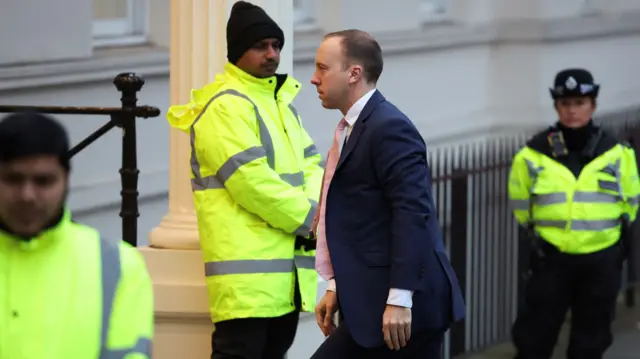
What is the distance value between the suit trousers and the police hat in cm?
272

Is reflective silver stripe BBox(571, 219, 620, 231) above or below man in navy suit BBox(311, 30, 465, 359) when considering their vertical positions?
below

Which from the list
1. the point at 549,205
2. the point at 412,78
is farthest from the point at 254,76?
the point at 412,78

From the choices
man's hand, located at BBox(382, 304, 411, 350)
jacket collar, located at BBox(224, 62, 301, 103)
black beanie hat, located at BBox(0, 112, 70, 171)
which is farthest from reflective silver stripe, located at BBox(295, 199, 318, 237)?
black beanie hat, located at BBox(0, 112, 70, 171)

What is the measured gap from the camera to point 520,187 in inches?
283

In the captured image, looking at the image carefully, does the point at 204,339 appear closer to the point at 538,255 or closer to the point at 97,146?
the point at 538,255

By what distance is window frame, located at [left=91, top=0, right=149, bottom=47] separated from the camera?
9047 mm

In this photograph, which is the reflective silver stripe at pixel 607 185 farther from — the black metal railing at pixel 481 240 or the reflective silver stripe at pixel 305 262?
the reflective silver stripe at pixel 305 262

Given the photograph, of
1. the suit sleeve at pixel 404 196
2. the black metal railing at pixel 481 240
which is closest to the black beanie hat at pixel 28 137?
the suit sleeve at pixel 404 196

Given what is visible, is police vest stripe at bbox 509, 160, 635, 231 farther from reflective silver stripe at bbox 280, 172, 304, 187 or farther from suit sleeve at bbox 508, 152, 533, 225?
reflective silver stripe at bbox 280, 172, 304, 187

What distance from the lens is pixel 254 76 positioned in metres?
5.37

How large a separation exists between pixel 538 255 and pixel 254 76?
2362 mm

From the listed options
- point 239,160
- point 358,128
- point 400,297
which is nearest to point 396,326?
point 400,297

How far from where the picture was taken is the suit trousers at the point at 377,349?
451cm

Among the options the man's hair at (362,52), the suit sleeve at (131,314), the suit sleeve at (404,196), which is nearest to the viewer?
the suit sleeve at (131,314)
